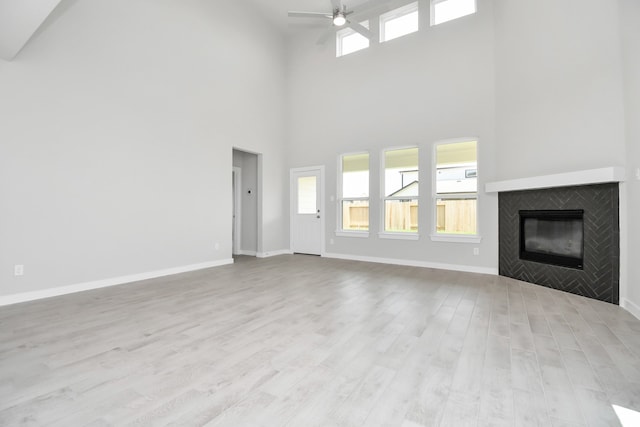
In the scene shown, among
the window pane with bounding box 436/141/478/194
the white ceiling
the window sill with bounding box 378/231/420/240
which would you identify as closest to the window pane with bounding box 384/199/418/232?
the window sill with bounding box 378/231/420/240

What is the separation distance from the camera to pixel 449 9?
219 inches

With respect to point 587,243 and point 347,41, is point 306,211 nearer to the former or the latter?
point 347,41

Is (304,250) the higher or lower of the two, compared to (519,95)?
lower

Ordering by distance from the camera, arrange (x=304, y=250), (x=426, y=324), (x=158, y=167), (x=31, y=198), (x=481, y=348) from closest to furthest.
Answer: (x=481, y=348), (x=426, y=324), (x=31, y=198), (x=158, y=167), (x=304, y=250)

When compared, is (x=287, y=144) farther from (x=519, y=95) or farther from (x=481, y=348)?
(x=481, y=348)

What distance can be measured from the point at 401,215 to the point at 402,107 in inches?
84.1

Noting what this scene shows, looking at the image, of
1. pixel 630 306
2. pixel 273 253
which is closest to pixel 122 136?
pixel 273 253

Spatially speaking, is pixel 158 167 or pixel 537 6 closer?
pixel 537 6

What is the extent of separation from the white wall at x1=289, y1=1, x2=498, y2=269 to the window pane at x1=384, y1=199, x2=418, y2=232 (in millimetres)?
188

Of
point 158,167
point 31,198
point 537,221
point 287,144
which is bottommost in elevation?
point 537,221

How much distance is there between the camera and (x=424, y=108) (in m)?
5.66

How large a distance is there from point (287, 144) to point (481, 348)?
630cm

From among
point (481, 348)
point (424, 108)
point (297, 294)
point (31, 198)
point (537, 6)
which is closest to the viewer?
point (481, 348)

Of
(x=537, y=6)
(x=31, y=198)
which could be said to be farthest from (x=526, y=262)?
(x=31, y=198)
